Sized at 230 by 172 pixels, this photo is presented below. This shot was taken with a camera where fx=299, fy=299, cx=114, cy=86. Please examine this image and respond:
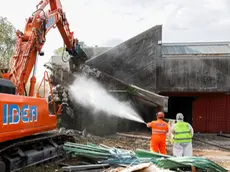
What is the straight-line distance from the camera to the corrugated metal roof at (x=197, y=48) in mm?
18734

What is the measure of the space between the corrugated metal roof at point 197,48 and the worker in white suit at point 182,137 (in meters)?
11.1

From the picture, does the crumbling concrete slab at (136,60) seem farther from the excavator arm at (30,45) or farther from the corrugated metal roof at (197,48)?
the excavator arm at (30,45)

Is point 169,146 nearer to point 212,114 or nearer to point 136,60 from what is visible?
point 136,60

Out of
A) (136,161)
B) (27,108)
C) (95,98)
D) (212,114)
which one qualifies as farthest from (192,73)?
(27,108)

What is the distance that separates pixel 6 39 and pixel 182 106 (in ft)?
42.4

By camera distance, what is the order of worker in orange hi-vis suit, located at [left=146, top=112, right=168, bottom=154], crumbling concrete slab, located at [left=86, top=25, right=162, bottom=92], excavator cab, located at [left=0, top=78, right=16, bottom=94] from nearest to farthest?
→ excavator cab, located at [left=0, top=78, right=16, bottom=94]
worker in orange hi-vis suit, located at [left=146, top=112, right=168, bottom=154]
crumbling concrete slab, located at [left=86, top=25, right=162, bottom=92]

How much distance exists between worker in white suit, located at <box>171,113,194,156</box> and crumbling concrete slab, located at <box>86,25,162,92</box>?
789 centimetres

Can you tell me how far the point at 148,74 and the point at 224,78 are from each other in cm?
440

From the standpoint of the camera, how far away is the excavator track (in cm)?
610

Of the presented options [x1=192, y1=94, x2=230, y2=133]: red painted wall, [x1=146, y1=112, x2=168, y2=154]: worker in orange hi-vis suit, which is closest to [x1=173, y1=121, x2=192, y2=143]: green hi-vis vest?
→ [x1=146, y1=112, x2=168, y2=154]: worker in orange hi-vis suit

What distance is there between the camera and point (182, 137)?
26.0 ft

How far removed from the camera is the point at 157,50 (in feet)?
51.8

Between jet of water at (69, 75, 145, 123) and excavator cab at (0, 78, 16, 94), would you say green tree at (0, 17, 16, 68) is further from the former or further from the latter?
excavator cab at (0, 78, 16, 94)

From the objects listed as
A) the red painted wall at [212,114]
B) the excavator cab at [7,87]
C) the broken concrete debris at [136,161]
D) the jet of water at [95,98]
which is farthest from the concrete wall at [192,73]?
the excavator cab at [7,87]
